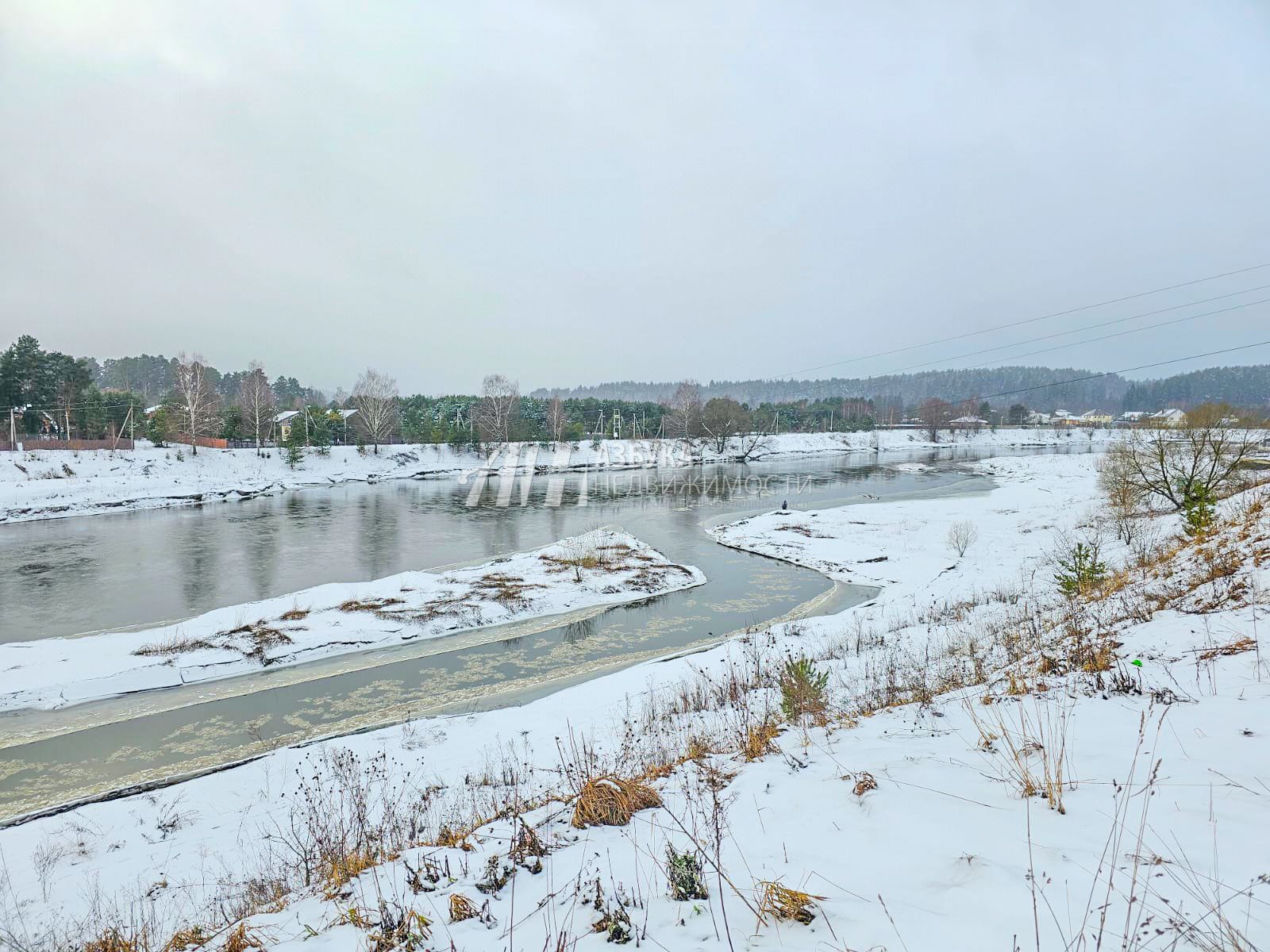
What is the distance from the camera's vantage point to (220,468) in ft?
157

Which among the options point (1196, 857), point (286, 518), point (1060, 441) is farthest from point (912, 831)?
point (1060, 441)

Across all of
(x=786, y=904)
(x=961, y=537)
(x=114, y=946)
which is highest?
(x=786, y=904)

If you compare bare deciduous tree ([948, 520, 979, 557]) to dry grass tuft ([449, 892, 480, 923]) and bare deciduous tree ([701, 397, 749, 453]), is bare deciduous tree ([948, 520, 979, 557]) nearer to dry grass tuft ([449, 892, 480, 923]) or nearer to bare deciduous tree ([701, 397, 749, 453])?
dry grass tuft ([449, 892, 480, 923])

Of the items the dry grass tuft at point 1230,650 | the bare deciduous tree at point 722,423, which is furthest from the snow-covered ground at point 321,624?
the bare deciduous tree at point 722,423

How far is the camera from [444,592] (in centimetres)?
1711

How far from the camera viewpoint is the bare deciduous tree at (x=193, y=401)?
47.1 meters

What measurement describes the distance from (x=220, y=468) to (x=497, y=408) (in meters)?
26.6

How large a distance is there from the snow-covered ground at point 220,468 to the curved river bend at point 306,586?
3.05 m

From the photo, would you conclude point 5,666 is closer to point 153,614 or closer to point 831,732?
point 153,614

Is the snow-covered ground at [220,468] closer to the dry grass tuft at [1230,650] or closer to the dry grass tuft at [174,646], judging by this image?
the dry grass tuft at [174,646]

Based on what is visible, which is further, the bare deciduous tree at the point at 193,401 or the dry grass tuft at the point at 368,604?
the bare deciduous tree at the point at 193,401

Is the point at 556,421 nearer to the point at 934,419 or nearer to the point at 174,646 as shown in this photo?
the point at 174,646

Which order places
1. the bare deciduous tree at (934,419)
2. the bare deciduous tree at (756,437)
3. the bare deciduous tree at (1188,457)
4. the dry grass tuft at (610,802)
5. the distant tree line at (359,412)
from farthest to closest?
1. the bare deciduous tree at (934,419)
2. the bare deciduous tree at (756,437)
3. the distant tree line at (359,412)
4. the bare deciduous tree at (1188,457)
5. the dry grass tuft at (610,802)

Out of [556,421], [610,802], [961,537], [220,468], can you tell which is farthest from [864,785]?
[556,421]
